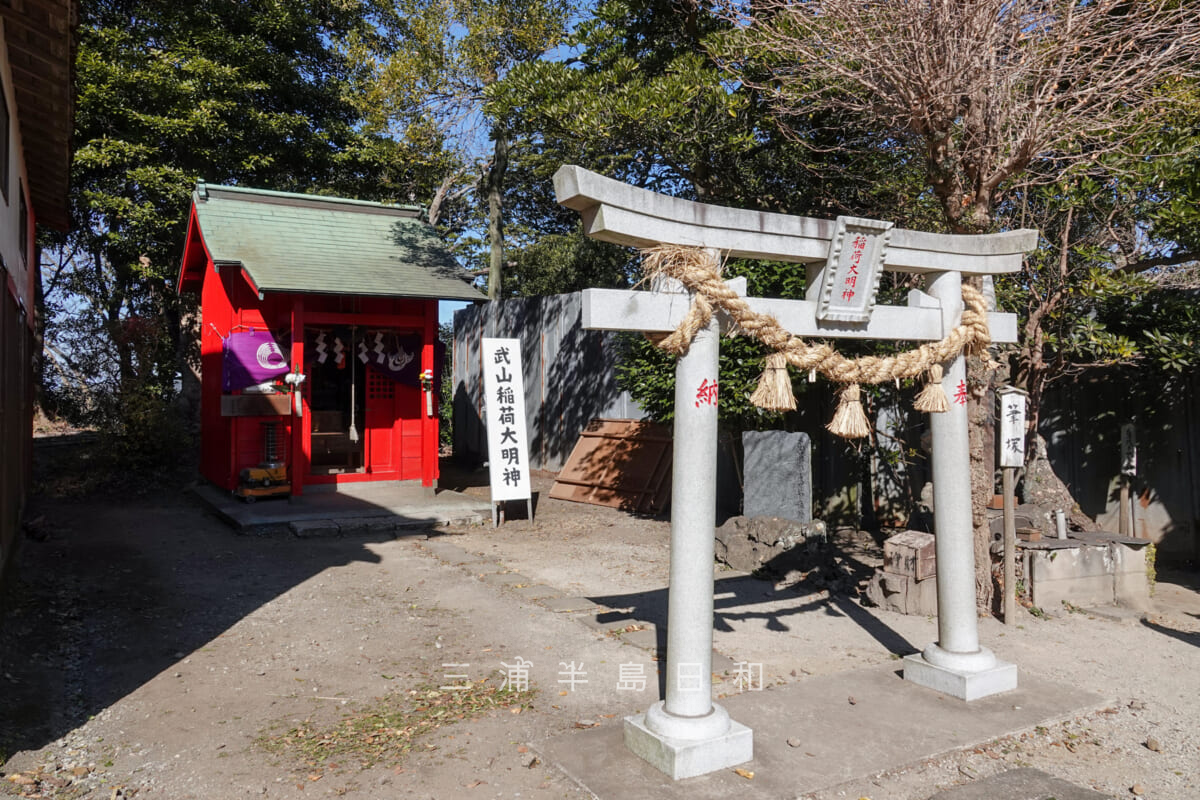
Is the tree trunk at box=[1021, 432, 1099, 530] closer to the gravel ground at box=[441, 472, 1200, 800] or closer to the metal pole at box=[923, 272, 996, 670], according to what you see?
the gravel ground at box=[441, 472, 1200, 800]

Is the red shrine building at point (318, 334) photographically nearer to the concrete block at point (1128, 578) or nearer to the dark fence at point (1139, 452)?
the dark fence at point (1139, 452)

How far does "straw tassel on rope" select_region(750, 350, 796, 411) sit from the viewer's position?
432 cm

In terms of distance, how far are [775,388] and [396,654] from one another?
3.39 meters

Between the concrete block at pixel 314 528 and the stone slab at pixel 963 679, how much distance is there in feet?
23.0

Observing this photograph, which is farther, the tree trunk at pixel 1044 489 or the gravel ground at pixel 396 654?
the tree trunk at pixel 1044 489

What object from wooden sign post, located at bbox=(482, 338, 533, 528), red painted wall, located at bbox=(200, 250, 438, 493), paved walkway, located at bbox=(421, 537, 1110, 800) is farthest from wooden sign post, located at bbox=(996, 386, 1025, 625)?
red painted wall, located at bbox=(200, 250, 438, 493)

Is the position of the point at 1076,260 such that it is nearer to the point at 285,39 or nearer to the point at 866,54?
the point at 866,54

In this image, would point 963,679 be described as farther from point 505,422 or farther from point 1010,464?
point 505,422

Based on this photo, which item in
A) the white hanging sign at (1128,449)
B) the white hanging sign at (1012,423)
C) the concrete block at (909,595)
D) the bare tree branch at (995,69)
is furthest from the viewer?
the white hanging sign at (1128,449)

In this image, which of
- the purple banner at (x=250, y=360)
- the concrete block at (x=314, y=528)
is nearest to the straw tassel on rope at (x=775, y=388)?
the concrete block at (x=314, y=528)

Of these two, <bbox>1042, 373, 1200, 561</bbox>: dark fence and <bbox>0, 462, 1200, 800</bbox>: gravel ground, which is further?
<bbox>1042, 373, 1200, 561</bbox>: dark fence

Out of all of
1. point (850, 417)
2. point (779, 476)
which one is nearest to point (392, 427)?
point (779, 476)

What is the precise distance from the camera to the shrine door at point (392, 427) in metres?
13.0

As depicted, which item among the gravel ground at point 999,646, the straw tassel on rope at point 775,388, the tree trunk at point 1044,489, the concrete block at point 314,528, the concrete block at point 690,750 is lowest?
the gravel ground at point 999,646
